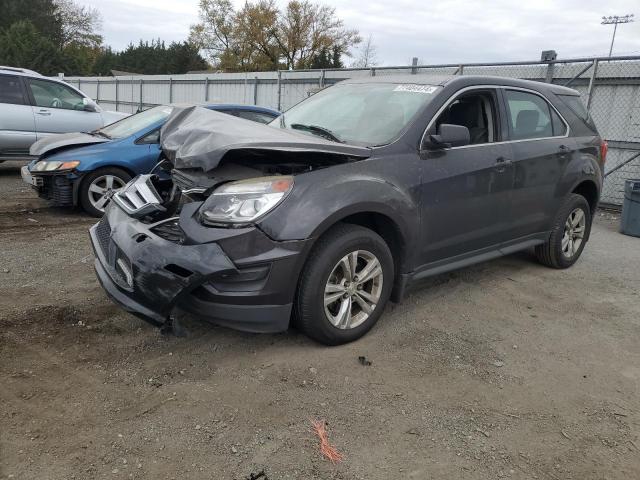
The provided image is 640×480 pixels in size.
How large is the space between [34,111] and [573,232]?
8.63 m

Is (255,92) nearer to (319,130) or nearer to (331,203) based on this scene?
(319,130)

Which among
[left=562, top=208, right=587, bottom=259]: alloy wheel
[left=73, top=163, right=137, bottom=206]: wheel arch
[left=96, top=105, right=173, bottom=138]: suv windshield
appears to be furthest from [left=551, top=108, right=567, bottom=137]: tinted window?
[left=73, top=163, right=137, bottom=206]: wheel arch

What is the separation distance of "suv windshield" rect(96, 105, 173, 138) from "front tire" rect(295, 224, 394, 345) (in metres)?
4.58

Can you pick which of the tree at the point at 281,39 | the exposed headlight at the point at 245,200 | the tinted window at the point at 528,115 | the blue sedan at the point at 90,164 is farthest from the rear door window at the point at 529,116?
the tree at the point at 281,39

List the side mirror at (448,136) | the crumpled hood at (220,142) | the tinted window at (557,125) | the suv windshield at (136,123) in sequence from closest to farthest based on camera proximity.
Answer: the crumpled hood at (220,142)
the side mirror at (448,136)
the tinted window at (557,125)
the suv windshield at (136,123)

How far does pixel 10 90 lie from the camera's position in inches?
347

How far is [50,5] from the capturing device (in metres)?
60.2

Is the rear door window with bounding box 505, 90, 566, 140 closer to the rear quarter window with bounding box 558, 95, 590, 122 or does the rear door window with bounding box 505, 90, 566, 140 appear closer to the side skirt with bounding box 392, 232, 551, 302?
the rear quarter window with bounding box 558, 95, 590, 122

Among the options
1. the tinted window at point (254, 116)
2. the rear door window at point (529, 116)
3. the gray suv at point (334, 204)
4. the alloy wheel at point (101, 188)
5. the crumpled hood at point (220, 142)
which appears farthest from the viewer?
the tinted window at point (254, 116)

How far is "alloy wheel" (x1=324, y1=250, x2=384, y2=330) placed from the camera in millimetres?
3297

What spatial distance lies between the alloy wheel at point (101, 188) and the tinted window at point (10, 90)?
367 cm

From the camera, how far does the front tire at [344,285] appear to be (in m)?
3.14

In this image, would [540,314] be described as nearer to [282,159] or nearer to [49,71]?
[282,159]

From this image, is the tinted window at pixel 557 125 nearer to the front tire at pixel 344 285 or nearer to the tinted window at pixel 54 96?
the front tire at pixel 344 285
